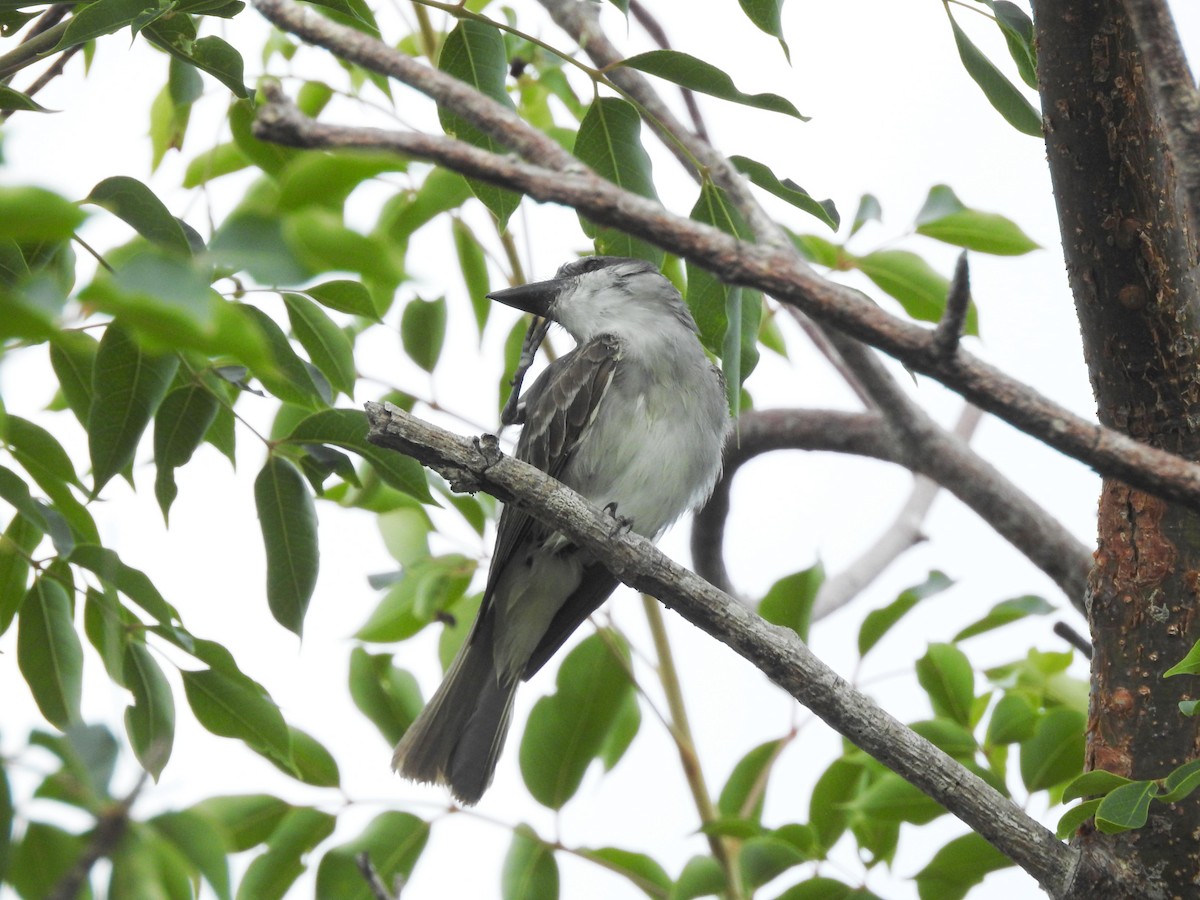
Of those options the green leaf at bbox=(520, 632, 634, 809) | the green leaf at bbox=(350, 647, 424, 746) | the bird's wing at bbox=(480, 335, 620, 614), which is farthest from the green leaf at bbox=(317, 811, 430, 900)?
the bird's wing at bbox=(480, 335, 620, 614)

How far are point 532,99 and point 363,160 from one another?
3.45 meters

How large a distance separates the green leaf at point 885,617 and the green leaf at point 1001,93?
1.42 m

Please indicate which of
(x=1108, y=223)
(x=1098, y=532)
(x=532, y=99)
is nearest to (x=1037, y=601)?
(x=1098, y=532)

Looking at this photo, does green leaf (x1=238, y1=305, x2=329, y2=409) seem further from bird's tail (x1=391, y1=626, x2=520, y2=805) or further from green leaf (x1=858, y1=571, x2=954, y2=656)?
green leaf (x1=858, y1=571, x2=954, y2=656)

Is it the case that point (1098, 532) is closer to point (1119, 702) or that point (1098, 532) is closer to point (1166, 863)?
point (1119, 702)

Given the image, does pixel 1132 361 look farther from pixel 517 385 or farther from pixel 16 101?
pixel 16 101

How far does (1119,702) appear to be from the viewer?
107 inches

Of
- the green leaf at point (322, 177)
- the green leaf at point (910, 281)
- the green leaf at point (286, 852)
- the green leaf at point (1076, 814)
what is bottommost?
the green leaf at point (286, 852)

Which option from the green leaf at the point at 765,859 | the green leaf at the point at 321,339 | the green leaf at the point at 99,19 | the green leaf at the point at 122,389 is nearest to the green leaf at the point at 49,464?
the green leaf at the point at 122,389

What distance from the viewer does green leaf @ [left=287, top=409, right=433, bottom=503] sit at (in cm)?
271

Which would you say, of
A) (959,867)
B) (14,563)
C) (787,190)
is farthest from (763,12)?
(959,867)

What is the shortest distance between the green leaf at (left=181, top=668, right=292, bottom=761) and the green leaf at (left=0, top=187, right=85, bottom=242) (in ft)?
5.56

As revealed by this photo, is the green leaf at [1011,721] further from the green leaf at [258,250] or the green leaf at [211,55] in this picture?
the green leaf at [258,250]

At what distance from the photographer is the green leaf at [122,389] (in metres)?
2.39
